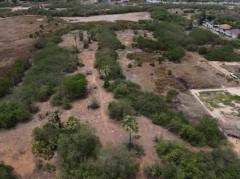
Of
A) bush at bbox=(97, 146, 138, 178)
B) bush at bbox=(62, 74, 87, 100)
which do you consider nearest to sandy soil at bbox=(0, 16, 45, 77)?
bush at bbox=(62, 74, 87, 100)

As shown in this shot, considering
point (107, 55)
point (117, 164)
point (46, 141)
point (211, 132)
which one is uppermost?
point (107, 55)

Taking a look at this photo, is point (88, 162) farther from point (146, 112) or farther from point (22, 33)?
point (22, 33)

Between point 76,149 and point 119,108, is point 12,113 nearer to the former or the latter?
point 76,149

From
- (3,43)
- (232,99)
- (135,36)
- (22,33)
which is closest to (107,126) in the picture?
(232,99)

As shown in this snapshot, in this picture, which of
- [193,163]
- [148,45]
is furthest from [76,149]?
[148,45]

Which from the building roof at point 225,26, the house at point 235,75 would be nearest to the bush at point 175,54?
the house at point 235,75

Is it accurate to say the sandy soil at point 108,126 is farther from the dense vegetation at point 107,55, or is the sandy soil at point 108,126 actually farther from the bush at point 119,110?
the dense vegetation at point 107,55
